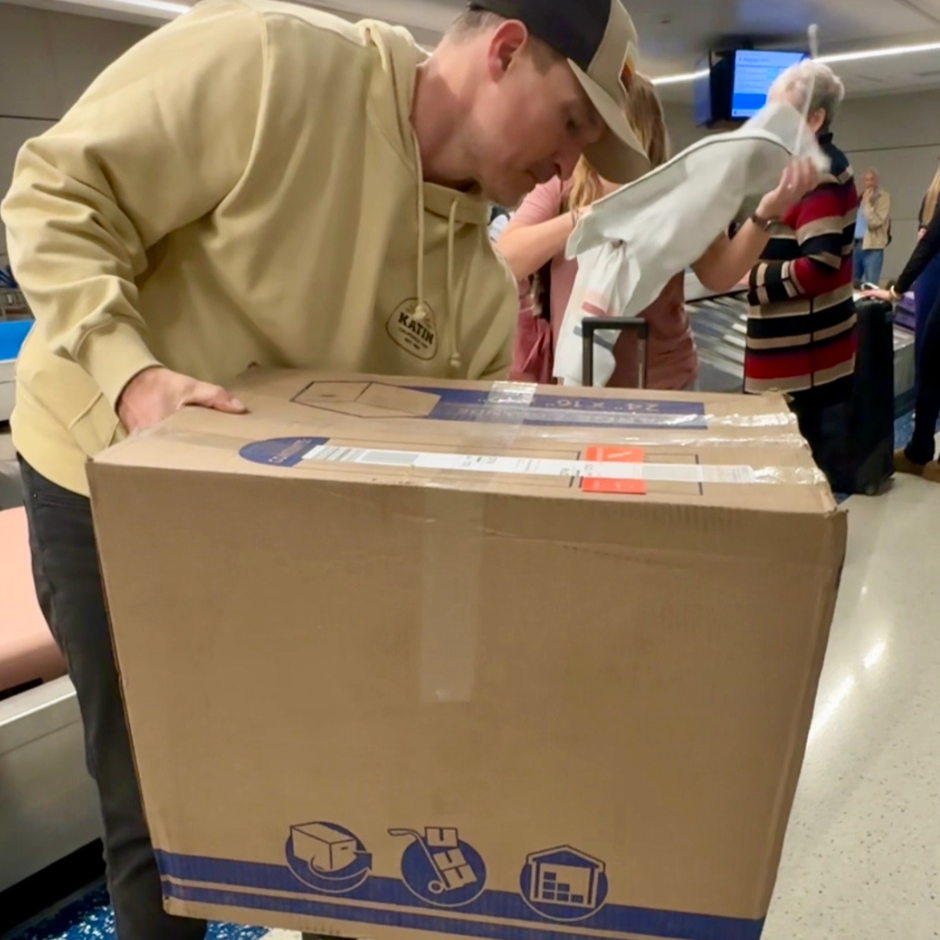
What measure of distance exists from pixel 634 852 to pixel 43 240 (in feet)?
2.15

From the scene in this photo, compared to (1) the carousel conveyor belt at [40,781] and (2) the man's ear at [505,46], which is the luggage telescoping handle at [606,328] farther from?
(1) the carousel conveyor belt at [40,781]

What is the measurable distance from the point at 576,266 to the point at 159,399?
1168 mm

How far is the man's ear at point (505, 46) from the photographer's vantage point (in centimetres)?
82

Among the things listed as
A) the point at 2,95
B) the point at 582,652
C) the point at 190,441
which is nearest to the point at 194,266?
the point at 190,441

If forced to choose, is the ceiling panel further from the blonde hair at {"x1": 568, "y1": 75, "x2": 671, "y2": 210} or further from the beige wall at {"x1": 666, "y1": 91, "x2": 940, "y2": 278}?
the blonde hair at {"x1": 568, "y1": 75, "x2": 671, "y2": 210}

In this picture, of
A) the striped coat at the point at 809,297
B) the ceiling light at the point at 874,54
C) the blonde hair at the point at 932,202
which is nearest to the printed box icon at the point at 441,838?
the striped coat at the point at 809,297

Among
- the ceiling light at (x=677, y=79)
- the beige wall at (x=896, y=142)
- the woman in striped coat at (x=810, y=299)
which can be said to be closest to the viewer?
the woman in striped coat at (x=810, y=299)

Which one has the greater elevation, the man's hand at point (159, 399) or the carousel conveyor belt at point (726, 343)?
the man's hand at point (159, 399)

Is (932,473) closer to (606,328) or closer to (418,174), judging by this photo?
(606,328)

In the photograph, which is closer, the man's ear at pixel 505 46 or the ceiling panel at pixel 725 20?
the man's ear at pixel 505 46

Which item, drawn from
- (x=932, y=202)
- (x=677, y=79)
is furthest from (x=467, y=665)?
(x=677, y=79)

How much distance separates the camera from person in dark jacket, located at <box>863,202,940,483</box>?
334 centimetres

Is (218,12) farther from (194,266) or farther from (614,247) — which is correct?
(614,247)

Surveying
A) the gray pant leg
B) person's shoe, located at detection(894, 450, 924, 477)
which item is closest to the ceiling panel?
person's shoe, located at detection(894, 450, 924, 477)
